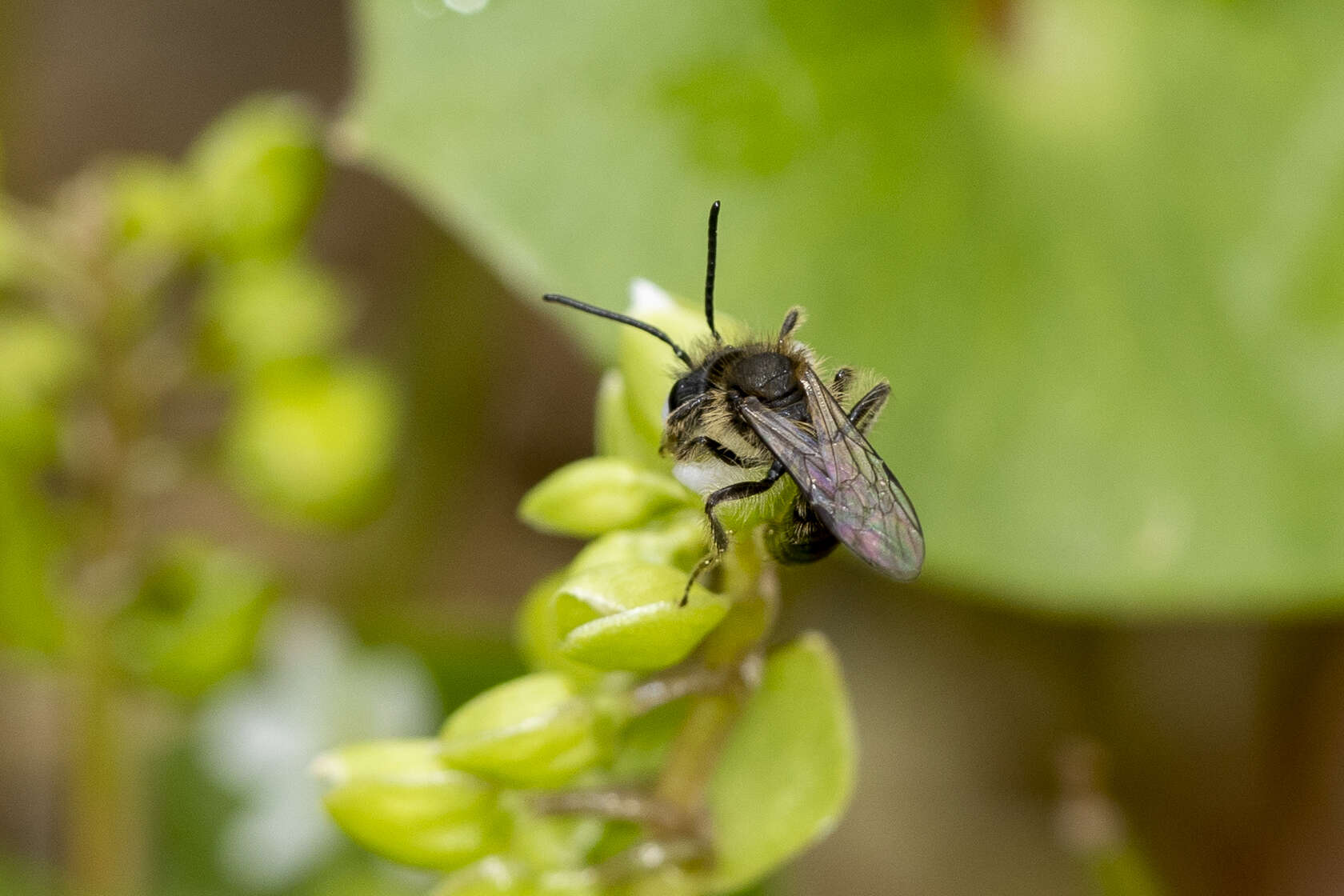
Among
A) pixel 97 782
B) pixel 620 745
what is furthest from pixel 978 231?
pixel 97 782

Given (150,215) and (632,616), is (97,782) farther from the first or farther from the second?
(632,616)

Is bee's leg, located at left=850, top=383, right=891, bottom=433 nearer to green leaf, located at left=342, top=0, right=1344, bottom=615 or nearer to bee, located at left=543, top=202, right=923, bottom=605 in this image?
bee, located at left=543, top=202, right=923, bottom=605

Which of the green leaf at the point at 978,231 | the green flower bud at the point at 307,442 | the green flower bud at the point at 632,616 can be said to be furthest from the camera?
the green flower bud at the point at 307,442

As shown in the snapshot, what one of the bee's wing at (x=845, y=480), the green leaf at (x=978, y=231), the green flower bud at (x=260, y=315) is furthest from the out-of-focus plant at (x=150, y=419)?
the bee's wing at (x=845, y=480)

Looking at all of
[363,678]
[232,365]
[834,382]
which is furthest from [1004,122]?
[363,678]

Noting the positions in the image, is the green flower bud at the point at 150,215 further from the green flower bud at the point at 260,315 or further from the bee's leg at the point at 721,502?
the bee's leg at the point at 721,502
